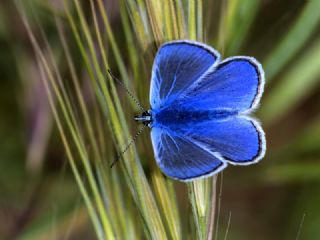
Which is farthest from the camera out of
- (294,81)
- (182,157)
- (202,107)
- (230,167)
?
(230,167)

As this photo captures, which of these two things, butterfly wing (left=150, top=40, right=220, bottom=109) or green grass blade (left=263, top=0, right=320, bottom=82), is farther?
green grass blade (left=263, top=0, right=320, bottom=82)

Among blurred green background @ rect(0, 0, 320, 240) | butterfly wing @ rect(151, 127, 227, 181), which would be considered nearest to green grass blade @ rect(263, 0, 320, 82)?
blurred green background @ rect(0, 0, 320, 240)

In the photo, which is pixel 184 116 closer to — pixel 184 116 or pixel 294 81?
pixel 184 116

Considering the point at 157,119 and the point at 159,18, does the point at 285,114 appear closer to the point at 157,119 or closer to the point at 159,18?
the point at 157,119

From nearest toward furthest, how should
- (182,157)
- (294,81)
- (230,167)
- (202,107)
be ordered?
(182,157)
(202,107)
(294,81)
(230,167)

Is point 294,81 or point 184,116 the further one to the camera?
point 294,81

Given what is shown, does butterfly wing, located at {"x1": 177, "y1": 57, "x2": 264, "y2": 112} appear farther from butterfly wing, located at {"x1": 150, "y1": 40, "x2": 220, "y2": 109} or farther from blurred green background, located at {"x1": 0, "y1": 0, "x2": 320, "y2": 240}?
blurred green background, located at {"x1": 0, "y1": 0, "x2": 320, "y2": 240}

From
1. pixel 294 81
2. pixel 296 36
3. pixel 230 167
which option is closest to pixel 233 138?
pixel 296 36

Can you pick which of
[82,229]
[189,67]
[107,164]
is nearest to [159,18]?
[189,67]

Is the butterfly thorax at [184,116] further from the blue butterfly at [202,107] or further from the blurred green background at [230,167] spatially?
the blurred green background at [230,167]
